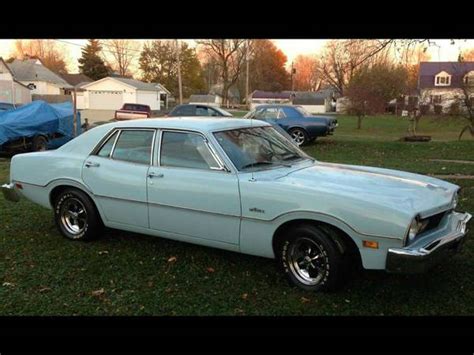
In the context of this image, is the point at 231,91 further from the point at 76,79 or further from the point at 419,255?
the point at 419,255

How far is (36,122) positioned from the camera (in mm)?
15680

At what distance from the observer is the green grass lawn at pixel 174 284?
13.0 feet

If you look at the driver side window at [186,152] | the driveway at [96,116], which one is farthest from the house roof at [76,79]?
the driver side window at [186,152]

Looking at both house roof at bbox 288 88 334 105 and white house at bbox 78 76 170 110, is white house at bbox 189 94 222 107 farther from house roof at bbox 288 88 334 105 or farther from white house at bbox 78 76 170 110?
white house at bbox 78 76 170 110

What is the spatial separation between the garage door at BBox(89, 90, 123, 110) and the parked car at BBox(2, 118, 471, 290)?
173 ft

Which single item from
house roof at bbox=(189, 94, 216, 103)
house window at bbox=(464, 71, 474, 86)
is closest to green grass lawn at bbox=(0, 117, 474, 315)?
house window at bbox=(464, 71, 474, 86)

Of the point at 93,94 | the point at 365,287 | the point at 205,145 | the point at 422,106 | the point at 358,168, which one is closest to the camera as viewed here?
the point at 365,287

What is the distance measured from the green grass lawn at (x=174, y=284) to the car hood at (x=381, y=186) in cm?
82

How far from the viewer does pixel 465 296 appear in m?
4.15

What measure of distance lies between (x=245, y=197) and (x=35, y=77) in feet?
200

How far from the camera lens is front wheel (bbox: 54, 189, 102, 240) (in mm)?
5496

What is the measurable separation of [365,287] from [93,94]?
56.8 meters
